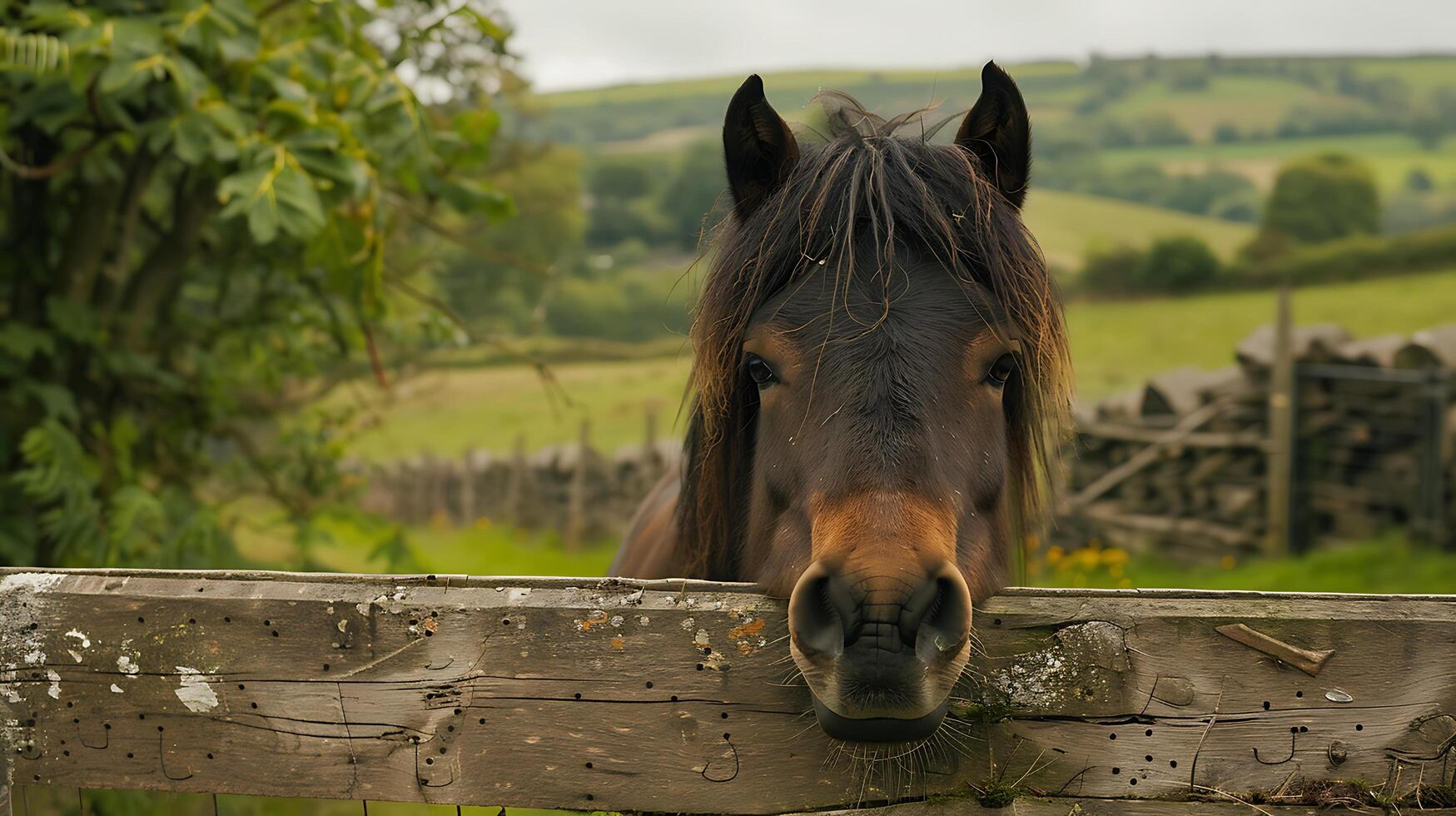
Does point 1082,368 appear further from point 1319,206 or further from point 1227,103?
point 1227,103

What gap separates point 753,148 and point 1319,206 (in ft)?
111

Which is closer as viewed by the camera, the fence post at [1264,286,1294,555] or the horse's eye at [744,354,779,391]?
the horse's eye at [744,354,779,391]

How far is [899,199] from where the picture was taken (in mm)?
2297

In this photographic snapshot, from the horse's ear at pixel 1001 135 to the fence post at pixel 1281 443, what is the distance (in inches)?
419

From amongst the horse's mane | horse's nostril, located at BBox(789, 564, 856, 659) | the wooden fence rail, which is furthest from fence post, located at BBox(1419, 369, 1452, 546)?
horse's nostril, located at BBox(789, 564, 856, 659)

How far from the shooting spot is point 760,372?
2330 mm

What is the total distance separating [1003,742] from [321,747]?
115 centimetres

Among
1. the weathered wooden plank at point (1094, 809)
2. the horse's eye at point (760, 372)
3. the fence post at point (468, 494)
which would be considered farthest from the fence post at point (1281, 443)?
the fence post at point (468, 494)

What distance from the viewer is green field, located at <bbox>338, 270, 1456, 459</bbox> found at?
21594 mm

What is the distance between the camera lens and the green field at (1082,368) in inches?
850

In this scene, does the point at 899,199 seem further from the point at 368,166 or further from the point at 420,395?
the point at 420,395

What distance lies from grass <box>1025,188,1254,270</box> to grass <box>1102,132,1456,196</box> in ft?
12.3

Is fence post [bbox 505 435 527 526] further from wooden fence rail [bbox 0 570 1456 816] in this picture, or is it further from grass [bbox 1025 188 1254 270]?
wooden fence rail [bbox 0 570 1456 816]

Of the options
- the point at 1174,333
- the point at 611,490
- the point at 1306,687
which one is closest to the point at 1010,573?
the point at 1306,687
